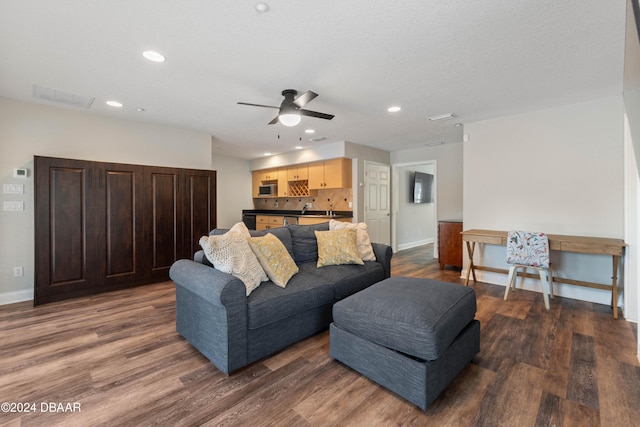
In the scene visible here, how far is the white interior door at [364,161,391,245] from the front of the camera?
20.2ft

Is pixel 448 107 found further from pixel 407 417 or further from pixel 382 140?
pixel 407 417

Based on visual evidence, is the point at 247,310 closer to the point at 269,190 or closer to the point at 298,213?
the point at 298,213

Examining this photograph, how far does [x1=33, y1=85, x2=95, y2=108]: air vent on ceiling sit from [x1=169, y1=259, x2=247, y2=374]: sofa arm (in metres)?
2.70

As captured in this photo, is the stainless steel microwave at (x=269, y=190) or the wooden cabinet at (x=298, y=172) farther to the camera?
the stainless steel microwave at (x=269, y=190)

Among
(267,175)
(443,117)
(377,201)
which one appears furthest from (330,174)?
(443,117)

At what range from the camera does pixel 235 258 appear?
2205 mm

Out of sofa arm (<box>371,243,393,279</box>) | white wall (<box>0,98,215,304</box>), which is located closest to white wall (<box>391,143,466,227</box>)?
sofa arm (<box>371,243,393,279</box>)

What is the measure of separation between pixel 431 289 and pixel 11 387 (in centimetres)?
295

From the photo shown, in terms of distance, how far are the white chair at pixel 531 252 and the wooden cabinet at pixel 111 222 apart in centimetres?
431

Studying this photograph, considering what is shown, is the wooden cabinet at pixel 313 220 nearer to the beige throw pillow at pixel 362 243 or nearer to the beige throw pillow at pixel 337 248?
the beige throw pillow at pixel 362 243

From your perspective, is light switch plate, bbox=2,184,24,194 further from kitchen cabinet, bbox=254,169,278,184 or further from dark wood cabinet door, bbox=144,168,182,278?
kitchen cabinet, bbox=254,169,278,184

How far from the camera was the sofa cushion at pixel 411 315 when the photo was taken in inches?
64.8

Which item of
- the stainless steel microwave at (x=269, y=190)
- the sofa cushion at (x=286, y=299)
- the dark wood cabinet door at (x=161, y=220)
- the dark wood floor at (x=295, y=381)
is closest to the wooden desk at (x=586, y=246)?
the dark wood floor at (x=295, y=381)

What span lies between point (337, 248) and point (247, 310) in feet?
4.47
